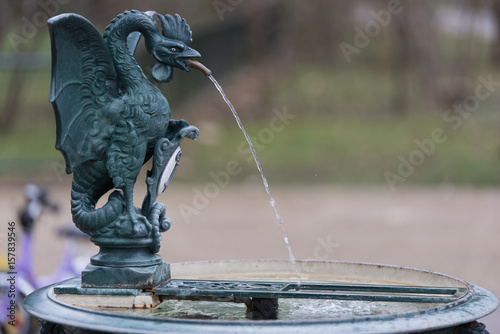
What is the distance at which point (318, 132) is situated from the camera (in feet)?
40.9

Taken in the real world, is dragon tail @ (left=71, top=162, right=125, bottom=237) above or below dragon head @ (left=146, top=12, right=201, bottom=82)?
below

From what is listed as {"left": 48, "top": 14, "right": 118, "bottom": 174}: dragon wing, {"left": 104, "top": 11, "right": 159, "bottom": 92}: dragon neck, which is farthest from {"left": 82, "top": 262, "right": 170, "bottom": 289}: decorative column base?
{"left": 104, "top": 11, "right": 159, "bottom": 92}: dragon neck

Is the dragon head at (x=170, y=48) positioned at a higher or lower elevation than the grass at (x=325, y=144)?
lower

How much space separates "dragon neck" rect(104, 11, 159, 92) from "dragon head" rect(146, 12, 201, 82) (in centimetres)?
7

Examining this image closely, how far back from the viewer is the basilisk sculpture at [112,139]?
2152mm

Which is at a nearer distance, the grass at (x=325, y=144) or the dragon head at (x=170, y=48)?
the dragon head at (x=170, y=48)

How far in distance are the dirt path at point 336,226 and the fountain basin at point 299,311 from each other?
9.85 ft

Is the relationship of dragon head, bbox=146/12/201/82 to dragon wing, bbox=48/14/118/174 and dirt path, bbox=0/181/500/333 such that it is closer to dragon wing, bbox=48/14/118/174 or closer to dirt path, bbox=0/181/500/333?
dragon wing, bbox=48/14/118/174

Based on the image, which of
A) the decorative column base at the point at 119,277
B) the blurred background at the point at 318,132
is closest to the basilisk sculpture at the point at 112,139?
the decorative column base at the point at 119,277

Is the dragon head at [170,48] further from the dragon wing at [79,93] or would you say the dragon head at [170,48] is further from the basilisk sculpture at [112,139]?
the dragon wing at [79,93]

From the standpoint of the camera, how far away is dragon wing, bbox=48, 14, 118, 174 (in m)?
2.16

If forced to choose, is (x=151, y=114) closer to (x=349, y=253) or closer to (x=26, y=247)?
(x=26, y=247)

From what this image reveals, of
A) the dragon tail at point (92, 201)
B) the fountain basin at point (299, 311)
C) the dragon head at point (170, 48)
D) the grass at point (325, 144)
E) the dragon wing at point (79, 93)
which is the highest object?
the grass at point (325, 144)

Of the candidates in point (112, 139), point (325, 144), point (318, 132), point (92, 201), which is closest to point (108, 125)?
point (112, 139)
